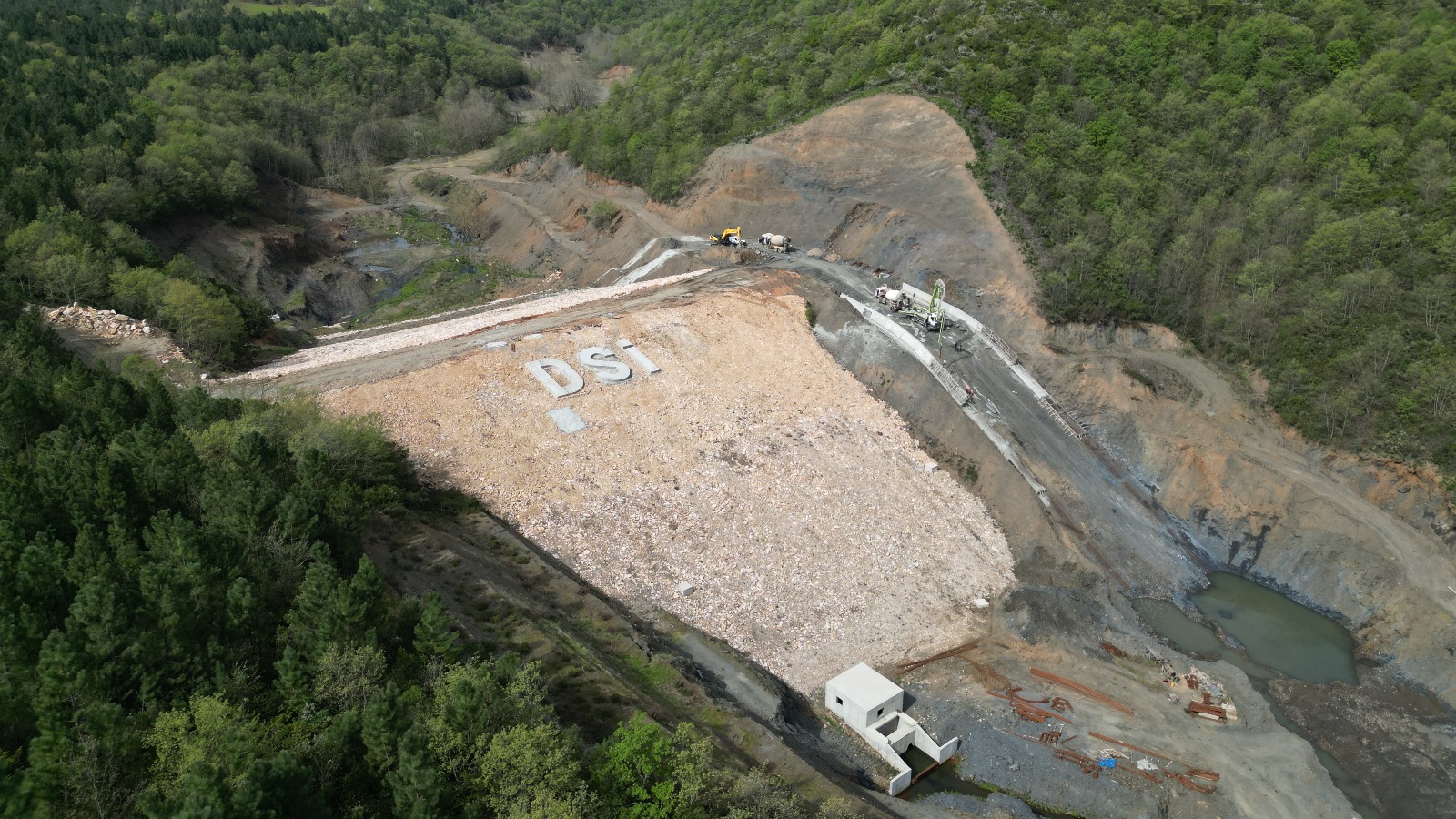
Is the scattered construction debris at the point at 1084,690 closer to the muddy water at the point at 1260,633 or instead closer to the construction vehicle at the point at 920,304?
the muddy water at the point at 1260,633

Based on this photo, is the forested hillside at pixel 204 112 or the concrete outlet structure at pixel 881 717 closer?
the concrete outlet structure at pixel 881 717

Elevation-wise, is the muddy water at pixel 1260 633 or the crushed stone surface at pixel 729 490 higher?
the muddy water at pixel 1260 633

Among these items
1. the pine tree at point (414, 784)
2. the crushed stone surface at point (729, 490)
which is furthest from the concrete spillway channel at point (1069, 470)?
the pine tree at point (414, 784)

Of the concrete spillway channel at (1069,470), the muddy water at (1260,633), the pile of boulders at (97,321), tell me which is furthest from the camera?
the pile of boulders at (97,321)

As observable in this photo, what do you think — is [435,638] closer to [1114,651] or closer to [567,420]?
[567,420]

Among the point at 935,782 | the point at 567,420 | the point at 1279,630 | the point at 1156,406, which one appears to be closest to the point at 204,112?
the point at 567,420

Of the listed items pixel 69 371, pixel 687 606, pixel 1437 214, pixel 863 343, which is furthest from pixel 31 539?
pixel 1437 214
